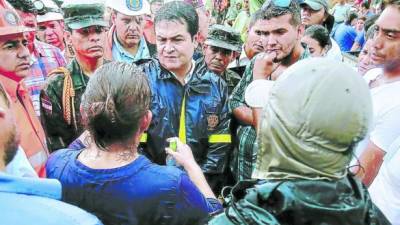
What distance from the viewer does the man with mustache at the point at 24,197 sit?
3.95 ft

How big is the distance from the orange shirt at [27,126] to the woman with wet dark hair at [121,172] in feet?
2.08

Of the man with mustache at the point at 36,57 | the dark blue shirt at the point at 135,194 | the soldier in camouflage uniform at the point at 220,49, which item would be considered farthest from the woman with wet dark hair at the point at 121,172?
the soldier in camouflage uniform at the point at 220,49

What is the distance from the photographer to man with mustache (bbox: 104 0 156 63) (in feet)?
14.3

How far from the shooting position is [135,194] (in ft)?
5.78

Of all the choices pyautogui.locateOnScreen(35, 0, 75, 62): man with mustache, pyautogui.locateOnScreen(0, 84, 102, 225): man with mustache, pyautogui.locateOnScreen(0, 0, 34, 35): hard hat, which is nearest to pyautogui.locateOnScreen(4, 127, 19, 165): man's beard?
pyautogui.locateOnScreen(0, 84, 102, 225): man with mustache

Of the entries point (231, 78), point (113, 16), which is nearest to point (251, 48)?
point (231, 78)

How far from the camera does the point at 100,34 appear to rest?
11.4 feet

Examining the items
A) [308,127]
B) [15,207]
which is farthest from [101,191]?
[308,127]

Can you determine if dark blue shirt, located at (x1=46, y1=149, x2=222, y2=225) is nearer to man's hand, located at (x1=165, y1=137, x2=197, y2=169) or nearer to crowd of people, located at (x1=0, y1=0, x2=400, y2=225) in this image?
crowd of people, located at (x1=0, y1=0, x2=400, y2=225)

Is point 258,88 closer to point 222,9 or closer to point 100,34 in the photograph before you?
point 100,34

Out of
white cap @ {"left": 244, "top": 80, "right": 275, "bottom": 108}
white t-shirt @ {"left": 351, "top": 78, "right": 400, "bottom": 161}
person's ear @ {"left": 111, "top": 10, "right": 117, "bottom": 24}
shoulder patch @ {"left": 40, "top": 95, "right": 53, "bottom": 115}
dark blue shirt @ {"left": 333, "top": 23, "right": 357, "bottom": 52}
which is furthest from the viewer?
dark blue shirt @ {"left": 333, "top": 23, "right": 357, "bottom": 52}

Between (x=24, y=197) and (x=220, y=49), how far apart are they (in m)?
3.14

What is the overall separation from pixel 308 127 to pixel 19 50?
1832 millimetres

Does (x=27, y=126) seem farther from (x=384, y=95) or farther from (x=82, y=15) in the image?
(x=384, y=95)
